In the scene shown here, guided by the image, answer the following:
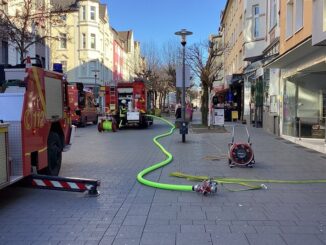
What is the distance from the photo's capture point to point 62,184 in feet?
25.4

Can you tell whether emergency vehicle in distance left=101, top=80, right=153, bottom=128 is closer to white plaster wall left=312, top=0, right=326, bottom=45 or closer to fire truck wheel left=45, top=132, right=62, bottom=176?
white plaster wall left=312, top=0, right=326, bottom=45

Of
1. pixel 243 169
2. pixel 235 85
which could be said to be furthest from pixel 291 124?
pixel 235 85

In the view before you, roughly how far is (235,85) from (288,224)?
36525 millimetres

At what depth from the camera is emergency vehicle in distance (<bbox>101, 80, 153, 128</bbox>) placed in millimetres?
27469

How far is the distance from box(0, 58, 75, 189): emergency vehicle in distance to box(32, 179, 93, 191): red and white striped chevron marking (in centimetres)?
24

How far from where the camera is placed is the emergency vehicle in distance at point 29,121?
7258mm

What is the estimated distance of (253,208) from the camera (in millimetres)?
6840

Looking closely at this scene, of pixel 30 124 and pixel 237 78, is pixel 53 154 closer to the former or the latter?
pixel 30 124

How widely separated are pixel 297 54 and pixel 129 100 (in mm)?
14307

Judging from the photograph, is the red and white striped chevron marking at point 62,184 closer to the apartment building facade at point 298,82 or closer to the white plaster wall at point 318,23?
the white plaster wall at point 318,23

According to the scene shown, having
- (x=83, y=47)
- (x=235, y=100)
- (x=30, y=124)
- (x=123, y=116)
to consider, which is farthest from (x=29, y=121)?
(x=83, y=47)

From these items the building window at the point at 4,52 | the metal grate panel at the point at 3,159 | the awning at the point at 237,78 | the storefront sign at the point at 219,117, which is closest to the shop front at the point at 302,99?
the storefront sign at the point at 219,117

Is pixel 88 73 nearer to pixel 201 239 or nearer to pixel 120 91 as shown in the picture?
pixel 120 91

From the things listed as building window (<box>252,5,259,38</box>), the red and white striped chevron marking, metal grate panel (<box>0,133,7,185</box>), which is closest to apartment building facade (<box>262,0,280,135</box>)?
building window (<box>252,5,259,38</box>)
